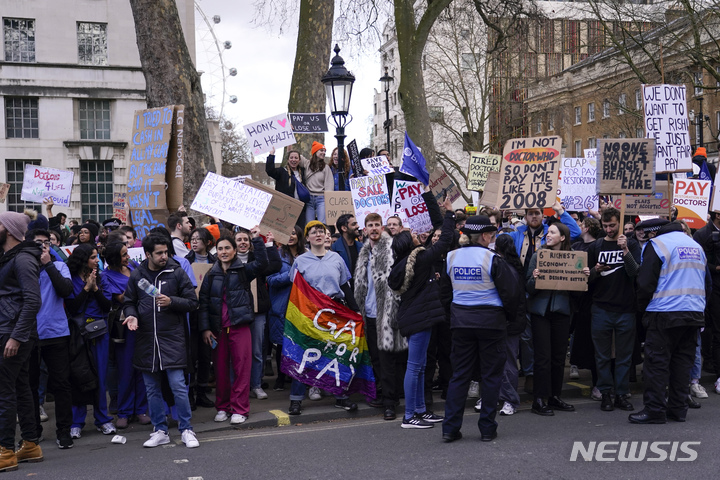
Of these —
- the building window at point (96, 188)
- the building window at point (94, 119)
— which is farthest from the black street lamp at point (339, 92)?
the building window at point (94, 119)

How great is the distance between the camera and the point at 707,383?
9.02 meters

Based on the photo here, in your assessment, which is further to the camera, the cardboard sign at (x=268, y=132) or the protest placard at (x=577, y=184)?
the protest placard at (x=577, y=184)

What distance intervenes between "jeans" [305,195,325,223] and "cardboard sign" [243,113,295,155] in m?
0.92

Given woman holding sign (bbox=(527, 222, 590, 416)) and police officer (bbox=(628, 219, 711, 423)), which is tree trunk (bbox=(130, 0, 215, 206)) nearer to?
woman holding sign (bbox=(527, 222, 590, 416))

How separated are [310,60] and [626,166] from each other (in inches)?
320

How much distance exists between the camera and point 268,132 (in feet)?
36.3

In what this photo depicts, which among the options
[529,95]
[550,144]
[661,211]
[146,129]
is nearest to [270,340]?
[146,129]

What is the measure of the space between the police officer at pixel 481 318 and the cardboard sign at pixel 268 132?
496 centimetres

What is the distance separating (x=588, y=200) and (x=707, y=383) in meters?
3.80

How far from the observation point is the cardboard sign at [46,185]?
15.8m

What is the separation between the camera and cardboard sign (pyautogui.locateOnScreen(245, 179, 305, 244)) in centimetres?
828

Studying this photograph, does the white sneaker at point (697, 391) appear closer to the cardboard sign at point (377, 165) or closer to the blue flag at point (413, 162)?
the blue flag at point (413, 162)

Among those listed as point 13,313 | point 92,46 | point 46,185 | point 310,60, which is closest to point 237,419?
point 13,313

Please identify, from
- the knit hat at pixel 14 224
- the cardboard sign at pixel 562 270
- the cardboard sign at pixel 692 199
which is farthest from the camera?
the cardboard sign at pixel 692 199
